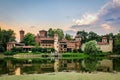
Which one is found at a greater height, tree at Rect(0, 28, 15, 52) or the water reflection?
tree at Rect(0, 28, 15, 52)

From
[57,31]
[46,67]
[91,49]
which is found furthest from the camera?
[57,31]

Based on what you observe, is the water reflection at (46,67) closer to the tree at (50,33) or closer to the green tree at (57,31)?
the green tree at (57,31)

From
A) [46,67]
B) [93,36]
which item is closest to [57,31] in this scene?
[93,36]

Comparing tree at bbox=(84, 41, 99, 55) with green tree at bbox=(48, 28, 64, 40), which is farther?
green tree at bbox=(48, 28, 64, 40)

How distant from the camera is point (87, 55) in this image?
56.4m

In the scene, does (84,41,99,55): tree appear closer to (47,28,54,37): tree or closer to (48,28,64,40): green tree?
(48,28,64,40): green tree

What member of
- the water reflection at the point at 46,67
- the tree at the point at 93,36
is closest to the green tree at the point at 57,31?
the tree at the point at 93,36

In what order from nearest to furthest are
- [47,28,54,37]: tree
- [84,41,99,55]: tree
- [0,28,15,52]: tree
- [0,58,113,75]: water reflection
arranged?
[0,58,113,75]: water reflection
[84,41,99,55]: tree
[0,28,15,52]: tree
[47,28,54,37]: tree

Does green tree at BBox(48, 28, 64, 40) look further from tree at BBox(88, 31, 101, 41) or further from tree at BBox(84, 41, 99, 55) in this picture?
tree at BBox(84, 41, 99, 55)

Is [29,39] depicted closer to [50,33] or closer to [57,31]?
[57,31]

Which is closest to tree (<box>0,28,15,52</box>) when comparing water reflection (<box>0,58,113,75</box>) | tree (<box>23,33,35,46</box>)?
tree (<box>23,33,35,46</box>)

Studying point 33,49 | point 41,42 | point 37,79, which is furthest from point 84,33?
point 37,79

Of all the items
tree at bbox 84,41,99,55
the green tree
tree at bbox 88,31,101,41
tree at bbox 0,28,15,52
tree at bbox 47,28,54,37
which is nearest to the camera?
tree at bbox 84,41,99,55

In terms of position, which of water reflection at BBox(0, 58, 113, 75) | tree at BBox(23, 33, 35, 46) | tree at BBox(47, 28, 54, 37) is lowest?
water reflection at BBox(0, 58, 113, 75)
